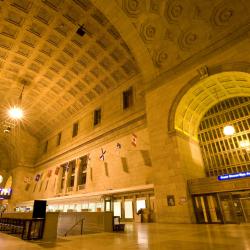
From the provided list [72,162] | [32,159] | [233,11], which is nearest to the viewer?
[233,11]

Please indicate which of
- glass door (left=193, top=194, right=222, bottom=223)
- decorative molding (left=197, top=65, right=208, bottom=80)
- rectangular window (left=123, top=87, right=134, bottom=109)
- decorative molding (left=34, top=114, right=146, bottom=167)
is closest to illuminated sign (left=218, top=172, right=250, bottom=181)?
glass door (left=193, top=194, right=222, bottom=223)

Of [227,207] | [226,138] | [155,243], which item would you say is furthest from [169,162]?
[155,243]

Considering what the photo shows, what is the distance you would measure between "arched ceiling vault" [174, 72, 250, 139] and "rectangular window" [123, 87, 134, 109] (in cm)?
625

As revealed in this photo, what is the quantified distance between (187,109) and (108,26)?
8.84 meters

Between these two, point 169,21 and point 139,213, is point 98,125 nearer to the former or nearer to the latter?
point 139,213

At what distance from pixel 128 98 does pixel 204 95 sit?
304 inches

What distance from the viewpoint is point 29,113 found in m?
26.5

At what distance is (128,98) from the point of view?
61.5ft

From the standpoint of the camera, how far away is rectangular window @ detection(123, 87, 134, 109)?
18336mm

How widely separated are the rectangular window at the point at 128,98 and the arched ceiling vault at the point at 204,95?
20.5 ft

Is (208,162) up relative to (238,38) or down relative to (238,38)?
down

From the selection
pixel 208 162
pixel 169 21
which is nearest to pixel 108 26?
pixel 169 21

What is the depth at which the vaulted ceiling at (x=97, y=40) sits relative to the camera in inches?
461

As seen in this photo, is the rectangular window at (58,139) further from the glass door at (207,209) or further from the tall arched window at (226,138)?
the glass door at (207,209)
